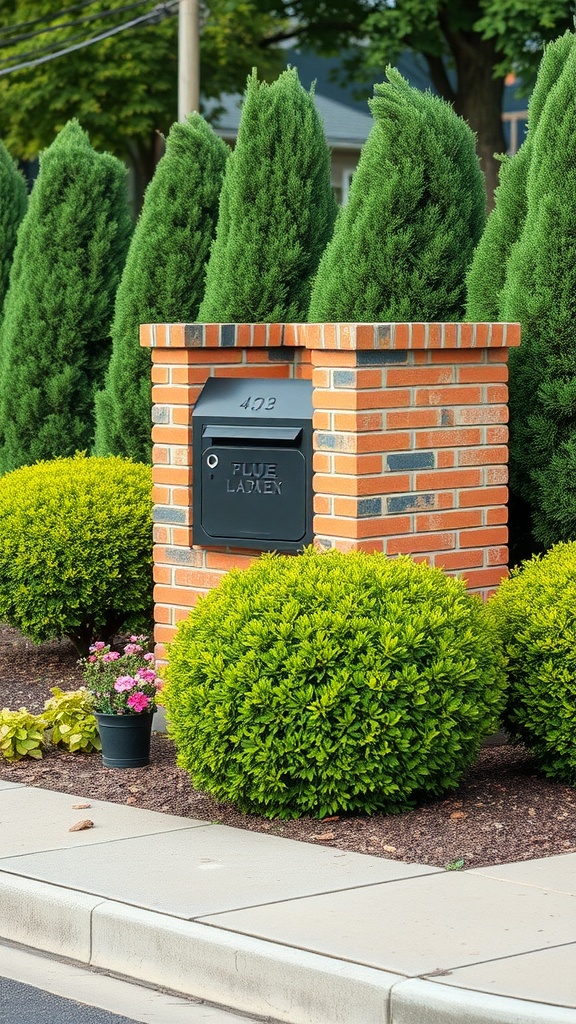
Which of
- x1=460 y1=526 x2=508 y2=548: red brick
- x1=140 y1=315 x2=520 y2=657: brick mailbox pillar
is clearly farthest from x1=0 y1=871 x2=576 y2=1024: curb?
x1=460 y1=526 x2=508 y2=548: red brick

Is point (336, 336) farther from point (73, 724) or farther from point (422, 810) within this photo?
point (73, 724)

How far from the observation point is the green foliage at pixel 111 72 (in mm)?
28281

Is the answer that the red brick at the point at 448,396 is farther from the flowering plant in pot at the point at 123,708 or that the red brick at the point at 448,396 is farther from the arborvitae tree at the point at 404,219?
the flowering plant in pot at the point at 123,708

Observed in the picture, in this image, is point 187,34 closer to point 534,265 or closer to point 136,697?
point 534,265

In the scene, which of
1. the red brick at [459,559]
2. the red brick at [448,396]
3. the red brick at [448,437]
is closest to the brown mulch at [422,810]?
the red brick at [459,559]

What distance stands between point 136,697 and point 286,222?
3.26m

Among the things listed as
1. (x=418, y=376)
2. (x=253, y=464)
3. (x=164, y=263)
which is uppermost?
(x=164, y=263)

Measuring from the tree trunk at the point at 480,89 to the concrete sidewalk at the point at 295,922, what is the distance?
2242 centimetres

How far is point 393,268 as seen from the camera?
24.8 ft

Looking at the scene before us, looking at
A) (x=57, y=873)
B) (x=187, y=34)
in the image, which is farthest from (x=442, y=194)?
(x=187, y=34)

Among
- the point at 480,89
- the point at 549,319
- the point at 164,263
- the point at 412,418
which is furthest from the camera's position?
the point at 480,89

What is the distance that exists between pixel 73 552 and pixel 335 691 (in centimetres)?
312

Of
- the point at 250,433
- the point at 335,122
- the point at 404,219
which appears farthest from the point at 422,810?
the point at 335,122

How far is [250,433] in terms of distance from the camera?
655cm
